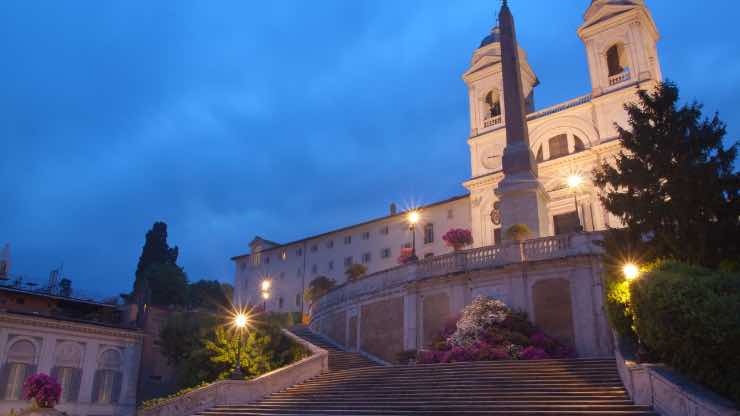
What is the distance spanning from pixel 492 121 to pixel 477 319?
2513cm

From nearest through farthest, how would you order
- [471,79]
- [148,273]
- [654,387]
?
[654,387], [471,79], [148,273]

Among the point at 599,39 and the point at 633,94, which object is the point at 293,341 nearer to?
the point at 633,94

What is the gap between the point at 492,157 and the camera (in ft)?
142

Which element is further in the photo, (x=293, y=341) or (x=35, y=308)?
(x=35, y=308)

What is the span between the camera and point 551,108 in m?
41.9

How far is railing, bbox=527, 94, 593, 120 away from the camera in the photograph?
40344mm

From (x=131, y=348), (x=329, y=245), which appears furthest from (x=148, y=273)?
(x=131, y=348)

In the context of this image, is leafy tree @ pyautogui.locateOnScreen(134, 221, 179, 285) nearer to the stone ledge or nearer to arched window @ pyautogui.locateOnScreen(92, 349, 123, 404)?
arched window @ pyautogui.locateOnScreen(92, 349, 123, 404)

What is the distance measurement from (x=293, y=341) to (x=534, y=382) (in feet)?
48.4

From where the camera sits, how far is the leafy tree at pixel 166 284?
58.9 metres

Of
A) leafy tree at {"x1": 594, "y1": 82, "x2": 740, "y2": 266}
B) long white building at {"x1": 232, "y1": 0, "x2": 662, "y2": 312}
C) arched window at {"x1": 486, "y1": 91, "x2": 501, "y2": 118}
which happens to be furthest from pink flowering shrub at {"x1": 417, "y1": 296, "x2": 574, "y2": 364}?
arched window at {"x1": 486, "y1": 91, "x2": 501, "y2": 118}

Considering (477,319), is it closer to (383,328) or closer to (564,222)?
(383,328)

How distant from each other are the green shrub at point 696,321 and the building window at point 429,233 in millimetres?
39359

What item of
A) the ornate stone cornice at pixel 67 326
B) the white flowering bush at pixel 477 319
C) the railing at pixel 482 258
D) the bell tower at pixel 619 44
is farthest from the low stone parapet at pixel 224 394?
the bell tower at pixel 619 44
